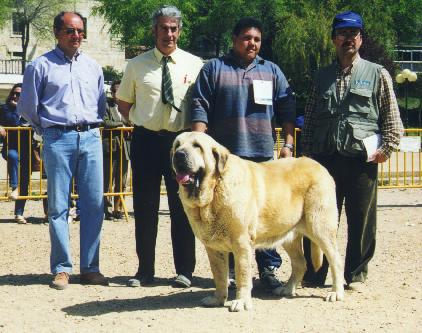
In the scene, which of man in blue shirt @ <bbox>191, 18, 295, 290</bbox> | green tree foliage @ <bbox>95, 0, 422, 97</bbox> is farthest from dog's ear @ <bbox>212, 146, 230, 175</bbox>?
green tree foliage @ <bbox>95, 0, 422, 97</bbox>

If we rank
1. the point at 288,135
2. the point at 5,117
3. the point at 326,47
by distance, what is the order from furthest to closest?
the point at 326,47 → the point at 5,117 → the point at 288,135

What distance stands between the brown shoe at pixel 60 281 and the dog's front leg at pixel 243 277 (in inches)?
65.8

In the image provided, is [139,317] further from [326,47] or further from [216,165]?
[326,47]

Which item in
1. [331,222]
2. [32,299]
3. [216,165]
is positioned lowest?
[32,299]

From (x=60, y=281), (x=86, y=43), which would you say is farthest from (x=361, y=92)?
(x=86, y=43)

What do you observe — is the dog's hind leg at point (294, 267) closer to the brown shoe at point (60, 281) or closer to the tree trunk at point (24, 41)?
the brown shoe at point (60, 281)

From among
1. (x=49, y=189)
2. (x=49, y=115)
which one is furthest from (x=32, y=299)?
(x=49, y=115)

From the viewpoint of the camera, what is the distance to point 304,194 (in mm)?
6141

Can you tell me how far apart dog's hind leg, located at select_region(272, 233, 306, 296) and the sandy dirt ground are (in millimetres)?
101

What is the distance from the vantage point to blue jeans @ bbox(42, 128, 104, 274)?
22.0 feet

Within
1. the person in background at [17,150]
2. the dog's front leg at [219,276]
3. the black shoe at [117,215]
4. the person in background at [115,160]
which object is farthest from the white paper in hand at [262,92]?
the person in background at [17,150]

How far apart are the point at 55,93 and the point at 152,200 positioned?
1284 mm

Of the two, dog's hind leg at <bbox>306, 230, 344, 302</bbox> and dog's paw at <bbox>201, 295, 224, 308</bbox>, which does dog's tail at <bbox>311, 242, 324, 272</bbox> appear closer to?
dog's hind leg at <bbox>306, 230, 344, 302</bbox>

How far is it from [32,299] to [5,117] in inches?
249
